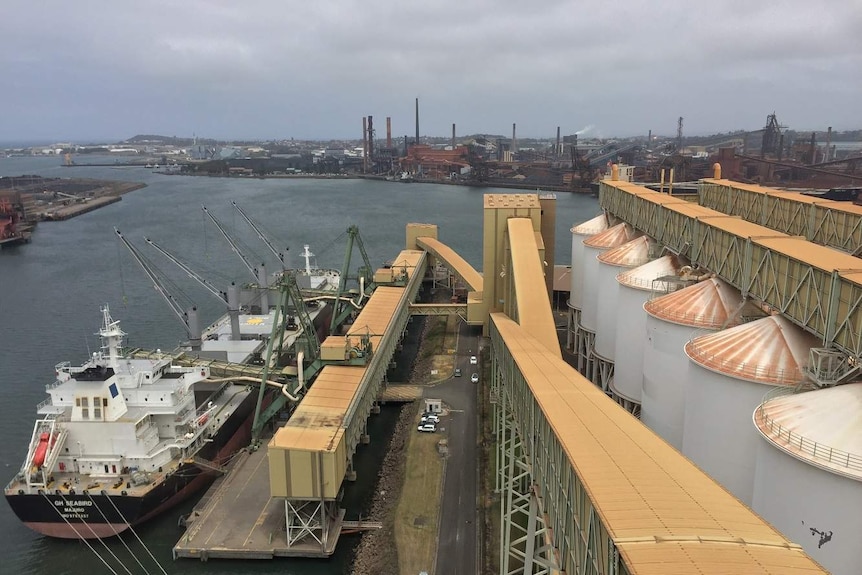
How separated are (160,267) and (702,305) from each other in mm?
50229

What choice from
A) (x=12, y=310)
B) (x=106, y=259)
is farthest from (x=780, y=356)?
(x=106, y=259)

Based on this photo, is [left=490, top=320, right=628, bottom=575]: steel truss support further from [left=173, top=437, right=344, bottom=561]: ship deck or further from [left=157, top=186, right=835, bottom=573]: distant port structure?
[left=173, top=437, right=344, bottom=561]: ship deck

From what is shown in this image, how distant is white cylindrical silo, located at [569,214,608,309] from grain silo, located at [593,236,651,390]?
16.4 ft

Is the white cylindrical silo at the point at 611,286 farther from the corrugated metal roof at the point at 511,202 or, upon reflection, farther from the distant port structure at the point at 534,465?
the corrugated metal roof at the point at 511,202

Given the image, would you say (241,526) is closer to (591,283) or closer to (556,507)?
(556,507)

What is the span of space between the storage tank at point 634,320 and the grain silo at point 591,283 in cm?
562

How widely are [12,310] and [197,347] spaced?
1003 inches

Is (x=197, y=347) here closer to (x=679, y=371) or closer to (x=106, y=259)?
(x=679, y=371)

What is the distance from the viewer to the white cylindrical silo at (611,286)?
22141 millimetres

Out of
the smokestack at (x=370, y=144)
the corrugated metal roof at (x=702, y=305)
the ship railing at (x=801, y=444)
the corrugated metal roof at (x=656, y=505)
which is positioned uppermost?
the smokestack at (x=370, y=144)

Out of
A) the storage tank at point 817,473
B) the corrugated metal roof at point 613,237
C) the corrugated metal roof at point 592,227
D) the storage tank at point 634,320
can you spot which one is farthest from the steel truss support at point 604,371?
the storage tank at point 817,473

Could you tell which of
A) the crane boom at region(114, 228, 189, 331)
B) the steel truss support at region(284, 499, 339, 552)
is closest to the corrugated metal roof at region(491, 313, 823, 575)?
the steel truss support at region(284, 499, 339, 552)

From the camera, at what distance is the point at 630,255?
22.4m

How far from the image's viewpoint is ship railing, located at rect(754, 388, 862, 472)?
28.4 ft
